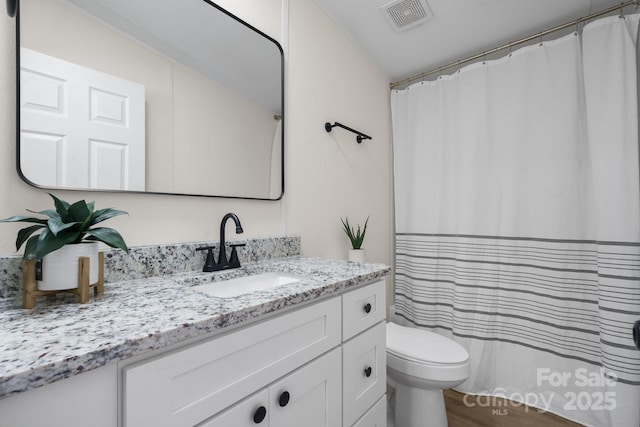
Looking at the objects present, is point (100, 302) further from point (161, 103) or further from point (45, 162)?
point (161, 103)

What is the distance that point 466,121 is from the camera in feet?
6.80

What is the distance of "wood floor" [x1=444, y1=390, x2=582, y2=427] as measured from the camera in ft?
5.49

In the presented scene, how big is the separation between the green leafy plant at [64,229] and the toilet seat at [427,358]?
4.36ft

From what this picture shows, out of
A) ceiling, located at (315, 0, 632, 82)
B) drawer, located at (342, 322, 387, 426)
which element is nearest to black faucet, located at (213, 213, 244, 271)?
drawer, located at (342, 322, 387, 426)

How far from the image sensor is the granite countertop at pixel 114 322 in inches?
17.5

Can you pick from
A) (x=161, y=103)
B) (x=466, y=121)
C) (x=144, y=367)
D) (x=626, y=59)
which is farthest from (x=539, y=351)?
(x=161, y=103)

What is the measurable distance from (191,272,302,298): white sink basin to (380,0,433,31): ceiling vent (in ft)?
5.33

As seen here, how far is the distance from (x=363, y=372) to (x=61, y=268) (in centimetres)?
101

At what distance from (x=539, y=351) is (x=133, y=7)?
2.60 meters

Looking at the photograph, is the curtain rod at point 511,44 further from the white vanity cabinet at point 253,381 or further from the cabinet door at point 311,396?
the cabinet door at point 311,396

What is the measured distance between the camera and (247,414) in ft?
2.35

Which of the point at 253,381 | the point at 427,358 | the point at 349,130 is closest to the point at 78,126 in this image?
the point at 253,381

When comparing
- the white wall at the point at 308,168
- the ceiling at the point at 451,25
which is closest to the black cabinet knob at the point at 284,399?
the white wall at the point at 308,168

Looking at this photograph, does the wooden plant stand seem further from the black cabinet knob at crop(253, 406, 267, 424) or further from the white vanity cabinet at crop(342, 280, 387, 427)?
the white vanity cabinet at crop(342, 280, 387, 427)
